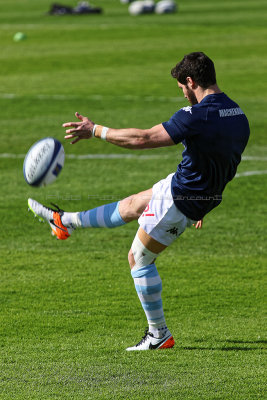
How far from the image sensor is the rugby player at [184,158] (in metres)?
6.39

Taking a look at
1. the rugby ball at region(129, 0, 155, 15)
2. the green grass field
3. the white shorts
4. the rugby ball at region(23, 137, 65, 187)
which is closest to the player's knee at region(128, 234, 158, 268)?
the white shorts

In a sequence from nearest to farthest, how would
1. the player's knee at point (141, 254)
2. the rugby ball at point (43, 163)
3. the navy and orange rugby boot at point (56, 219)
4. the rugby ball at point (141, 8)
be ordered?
the player's knee at point (141, 254), the rugby ball at point (43, 163), the navy and orange rugby boot at point (56, 219), the rugby ball at point (141, 8)

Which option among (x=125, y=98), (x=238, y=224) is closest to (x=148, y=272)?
(x=238, y=224)

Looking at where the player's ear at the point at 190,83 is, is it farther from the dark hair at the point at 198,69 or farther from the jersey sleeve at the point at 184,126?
the jersey sleeve at the point at 184,126

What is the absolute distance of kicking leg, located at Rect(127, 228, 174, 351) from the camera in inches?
271

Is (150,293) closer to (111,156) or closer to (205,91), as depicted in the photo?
(205,91)

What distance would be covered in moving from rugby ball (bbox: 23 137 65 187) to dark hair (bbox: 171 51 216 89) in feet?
5.23

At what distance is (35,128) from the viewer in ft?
55.9

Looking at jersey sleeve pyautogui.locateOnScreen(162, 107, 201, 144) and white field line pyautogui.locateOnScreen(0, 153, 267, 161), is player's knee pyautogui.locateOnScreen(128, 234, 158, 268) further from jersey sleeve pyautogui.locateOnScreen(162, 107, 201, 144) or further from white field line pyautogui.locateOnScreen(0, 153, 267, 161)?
white field line pyautogui.locateOnScreen(0, 153, 267, 161)

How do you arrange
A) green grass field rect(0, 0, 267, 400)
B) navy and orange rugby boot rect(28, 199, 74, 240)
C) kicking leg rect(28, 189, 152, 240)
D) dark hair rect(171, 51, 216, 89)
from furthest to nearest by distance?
navy and orange rugby boot rect(28, 199, 74, 240)
kicking leg rect(28, 189, 152, 240)
dark hair rect(171, 51, 216, 89)
green grass field rect(0, 0, 267, 400)

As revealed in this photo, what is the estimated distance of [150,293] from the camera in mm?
6902

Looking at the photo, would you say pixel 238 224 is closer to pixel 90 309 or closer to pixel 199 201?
pixel 90 309

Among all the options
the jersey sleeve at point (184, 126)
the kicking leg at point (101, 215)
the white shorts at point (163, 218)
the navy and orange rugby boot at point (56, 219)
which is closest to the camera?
the jersey sleeve at point (184, 126)

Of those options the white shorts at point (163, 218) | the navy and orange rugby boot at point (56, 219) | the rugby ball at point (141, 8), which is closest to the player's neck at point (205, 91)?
the white shorts at point (163, 218)
